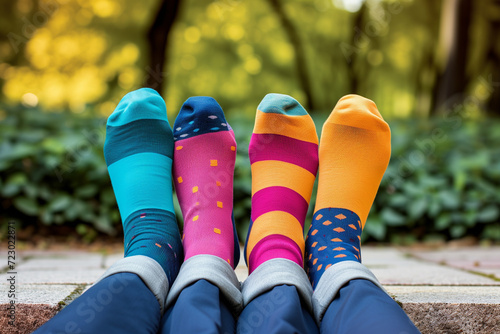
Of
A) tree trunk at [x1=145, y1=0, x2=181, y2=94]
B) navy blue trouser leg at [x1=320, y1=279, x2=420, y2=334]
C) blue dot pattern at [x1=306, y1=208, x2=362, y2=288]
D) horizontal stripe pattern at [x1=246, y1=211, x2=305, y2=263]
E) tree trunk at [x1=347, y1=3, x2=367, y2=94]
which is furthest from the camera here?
tree trunk at [x1=347, y1=3, x2=367, y2=94]

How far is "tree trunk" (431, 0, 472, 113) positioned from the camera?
159 inches

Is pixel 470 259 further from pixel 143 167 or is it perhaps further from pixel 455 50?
pixel 455 50

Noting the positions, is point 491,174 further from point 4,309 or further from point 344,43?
point 344,43

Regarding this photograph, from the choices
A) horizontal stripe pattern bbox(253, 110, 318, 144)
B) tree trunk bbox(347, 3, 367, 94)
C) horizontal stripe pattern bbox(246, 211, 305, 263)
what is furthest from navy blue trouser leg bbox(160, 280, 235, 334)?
tree trunk bbox(347, 3, 367, 94)

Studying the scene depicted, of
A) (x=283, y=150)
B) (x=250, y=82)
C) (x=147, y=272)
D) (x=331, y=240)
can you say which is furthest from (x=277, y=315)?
(x=250, y=82)

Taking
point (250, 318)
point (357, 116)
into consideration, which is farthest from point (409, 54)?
point (250, 318)

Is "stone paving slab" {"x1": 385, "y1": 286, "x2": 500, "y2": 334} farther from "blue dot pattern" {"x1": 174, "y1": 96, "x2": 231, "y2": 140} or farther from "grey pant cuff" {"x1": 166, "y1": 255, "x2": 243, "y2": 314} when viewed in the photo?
"blue dot pattern" {"x1": 174, "y1": 96, "x2": 231, "y2": 140}

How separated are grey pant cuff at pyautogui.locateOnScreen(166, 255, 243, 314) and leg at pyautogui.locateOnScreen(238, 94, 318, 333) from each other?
0.03m

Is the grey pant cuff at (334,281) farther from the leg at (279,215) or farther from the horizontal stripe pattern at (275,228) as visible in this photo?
the horizontal stripe pattern at (275,228)

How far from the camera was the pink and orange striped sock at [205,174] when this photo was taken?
1004 millimetres

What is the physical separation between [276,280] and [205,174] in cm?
48

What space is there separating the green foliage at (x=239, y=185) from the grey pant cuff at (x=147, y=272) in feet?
3.77

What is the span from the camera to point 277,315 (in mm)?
673

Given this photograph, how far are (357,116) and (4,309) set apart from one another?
3.15 ft
